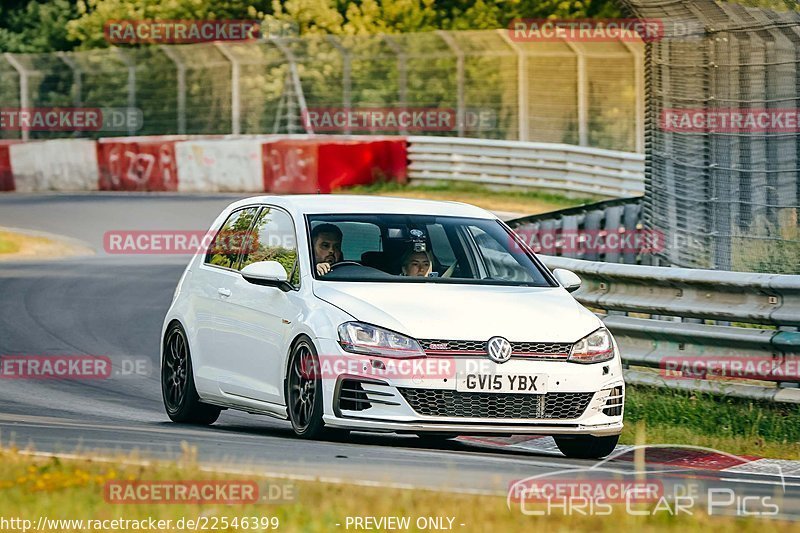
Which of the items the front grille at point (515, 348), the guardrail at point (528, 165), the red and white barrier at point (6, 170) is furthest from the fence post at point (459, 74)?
the front grille at point (515, 348)

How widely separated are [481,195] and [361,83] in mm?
4298

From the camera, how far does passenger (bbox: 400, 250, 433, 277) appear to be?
1066 centimetres

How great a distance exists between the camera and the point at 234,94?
124 feet

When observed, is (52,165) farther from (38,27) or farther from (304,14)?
(38,27)

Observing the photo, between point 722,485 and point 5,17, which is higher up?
point 722,485

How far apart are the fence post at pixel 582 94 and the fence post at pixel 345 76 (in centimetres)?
540

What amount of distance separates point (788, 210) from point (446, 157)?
21382 mm

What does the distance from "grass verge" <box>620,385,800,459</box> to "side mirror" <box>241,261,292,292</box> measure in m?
2.41

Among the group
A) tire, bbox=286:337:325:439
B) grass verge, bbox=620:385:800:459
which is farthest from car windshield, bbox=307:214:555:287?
grass verge, bbox=620:385:800:459

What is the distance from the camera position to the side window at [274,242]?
10.7 metres

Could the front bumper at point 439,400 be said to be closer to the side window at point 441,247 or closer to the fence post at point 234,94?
the side window at point 441,247

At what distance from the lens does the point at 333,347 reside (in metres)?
9.56

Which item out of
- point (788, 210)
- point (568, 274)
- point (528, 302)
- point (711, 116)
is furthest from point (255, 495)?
point (711, 116)

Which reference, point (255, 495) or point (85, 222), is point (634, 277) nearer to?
point (255, 495)
